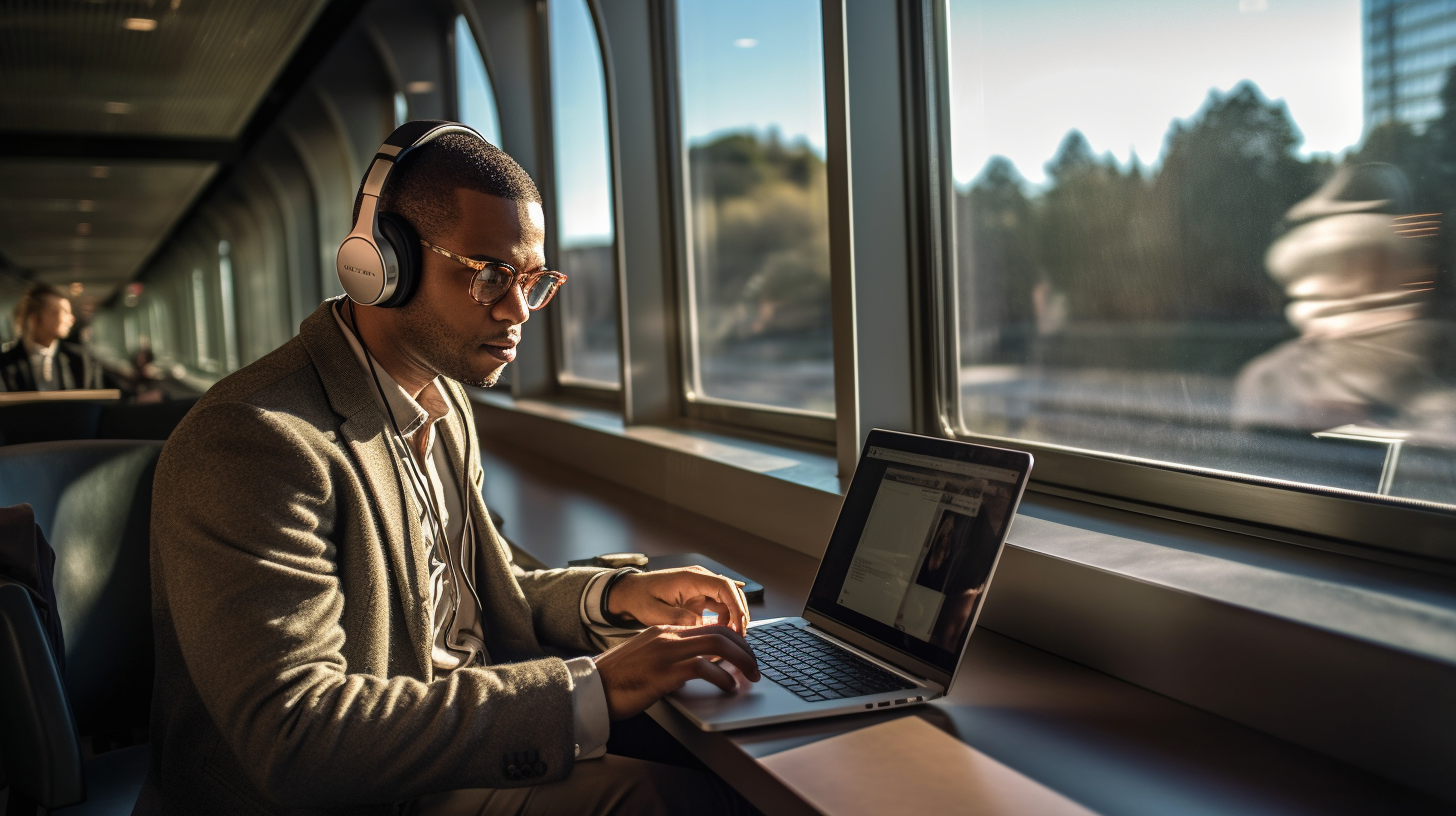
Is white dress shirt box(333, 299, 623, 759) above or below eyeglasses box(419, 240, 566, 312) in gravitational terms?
below

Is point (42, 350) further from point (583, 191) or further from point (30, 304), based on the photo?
point (583, 191)

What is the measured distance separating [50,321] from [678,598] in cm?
630

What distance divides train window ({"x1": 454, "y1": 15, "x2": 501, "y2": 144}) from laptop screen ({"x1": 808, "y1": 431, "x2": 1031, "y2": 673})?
4.76 meters

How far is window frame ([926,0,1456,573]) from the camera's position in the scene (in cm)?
133

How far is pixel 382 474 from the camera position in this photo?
135 cm

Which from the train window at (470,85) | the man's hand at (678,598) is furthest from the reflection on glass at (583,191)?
the man's hand at (678,598)

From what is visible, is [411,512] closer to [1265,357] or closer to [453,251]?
[453,251]

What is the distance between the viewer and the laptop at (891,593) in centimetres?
119

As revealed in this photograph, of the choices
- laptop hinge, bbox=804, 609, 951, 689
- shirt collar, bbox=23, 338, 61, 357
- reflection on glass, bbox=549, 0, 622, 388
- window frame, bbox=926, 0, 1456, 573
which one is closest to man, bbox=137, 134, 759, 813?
laptop hinge, bbox=804, 609, 951, 689

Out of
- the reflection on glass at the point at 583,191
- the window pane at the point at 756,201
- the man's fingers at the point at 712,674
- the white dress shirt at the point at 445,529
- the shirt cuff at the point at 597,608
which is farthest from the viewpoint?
the reflection on glass at the point at 583,191

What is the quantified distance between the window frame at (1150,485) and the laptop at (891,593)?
540mm

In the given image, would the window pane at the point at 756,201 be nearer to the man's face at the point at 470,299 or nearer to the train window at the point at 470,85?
the man's face at the point at 470,299

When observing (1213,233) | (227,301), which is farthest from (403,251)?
(227,301)

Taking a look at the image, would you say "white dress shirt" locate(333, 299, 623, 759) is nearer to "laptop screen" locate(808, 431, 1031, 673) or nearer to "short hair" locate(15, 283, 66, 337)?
"laptop screen" locate(808, 431, 1031, 673)
